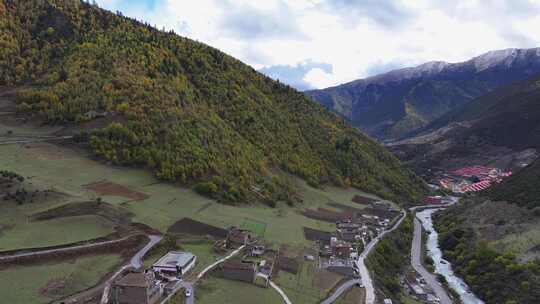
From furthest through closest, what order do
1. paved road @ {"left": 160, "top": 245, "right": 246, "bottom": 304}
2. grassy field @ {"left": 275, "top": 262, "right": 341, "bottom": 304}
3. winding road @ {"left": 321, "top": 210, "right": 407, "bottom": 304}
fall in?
winding road @ {"left": 321, "top": 210, "right": 407, "bottom": 304}
grassy field @ {"left": 275, "top": 262, "right": 341, "bottom": 304}
paved road @ {"left": 160, "top": 245, "right": 246, "bottom": 304}

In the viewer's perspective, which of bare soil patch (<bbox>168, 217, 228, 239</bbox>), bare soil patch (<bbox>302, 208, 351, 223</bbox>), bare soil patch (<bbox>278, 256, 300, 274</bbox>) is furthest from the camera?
bare soil patch (<bbox>302, 208, 351, 223</bbox>)

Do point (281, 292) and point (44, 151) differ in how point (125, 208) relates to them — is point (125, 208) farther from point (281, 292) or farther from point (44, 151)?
point (44, 151)

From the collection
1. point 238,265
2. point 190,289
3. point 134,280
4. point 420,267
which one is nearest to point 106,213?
point 134,280

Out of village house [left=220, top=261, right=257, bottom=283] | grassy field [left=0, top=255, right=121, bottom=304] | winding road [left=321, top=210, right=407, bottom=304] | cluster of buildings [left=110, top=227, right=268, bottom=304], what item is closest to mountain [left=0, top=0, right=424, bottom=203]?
cluster of buildings [left=110, top=227, right=268, bottom=304]

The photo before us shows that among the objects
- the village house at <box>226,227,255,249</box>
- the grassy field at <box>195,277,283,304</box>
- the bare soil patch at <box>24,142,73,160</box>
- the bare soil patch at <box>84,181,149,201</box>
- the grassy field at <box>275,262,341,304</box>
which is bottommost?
the grassy field at <box>195,277,283,304</box>

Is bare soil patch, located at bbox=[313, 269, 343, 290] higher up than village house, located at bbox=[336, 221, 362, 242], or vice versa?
village house, located at bbox=[336, 221, 362, 242]

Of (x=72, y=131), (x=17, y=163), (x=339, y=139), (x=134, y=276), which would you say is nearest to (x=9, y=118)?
(x=72, y=131)

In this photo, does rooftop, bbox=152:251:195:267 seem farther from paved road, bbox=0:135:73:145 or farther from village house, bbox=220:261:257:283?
paved road, bbox=0:135:73:145

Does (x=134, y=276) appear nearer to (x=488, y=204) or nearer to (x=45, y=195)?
(x=45, y=195)

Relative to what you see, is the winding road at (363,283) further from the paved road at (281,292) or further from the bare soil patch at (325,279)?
the paved road at (281,292)
